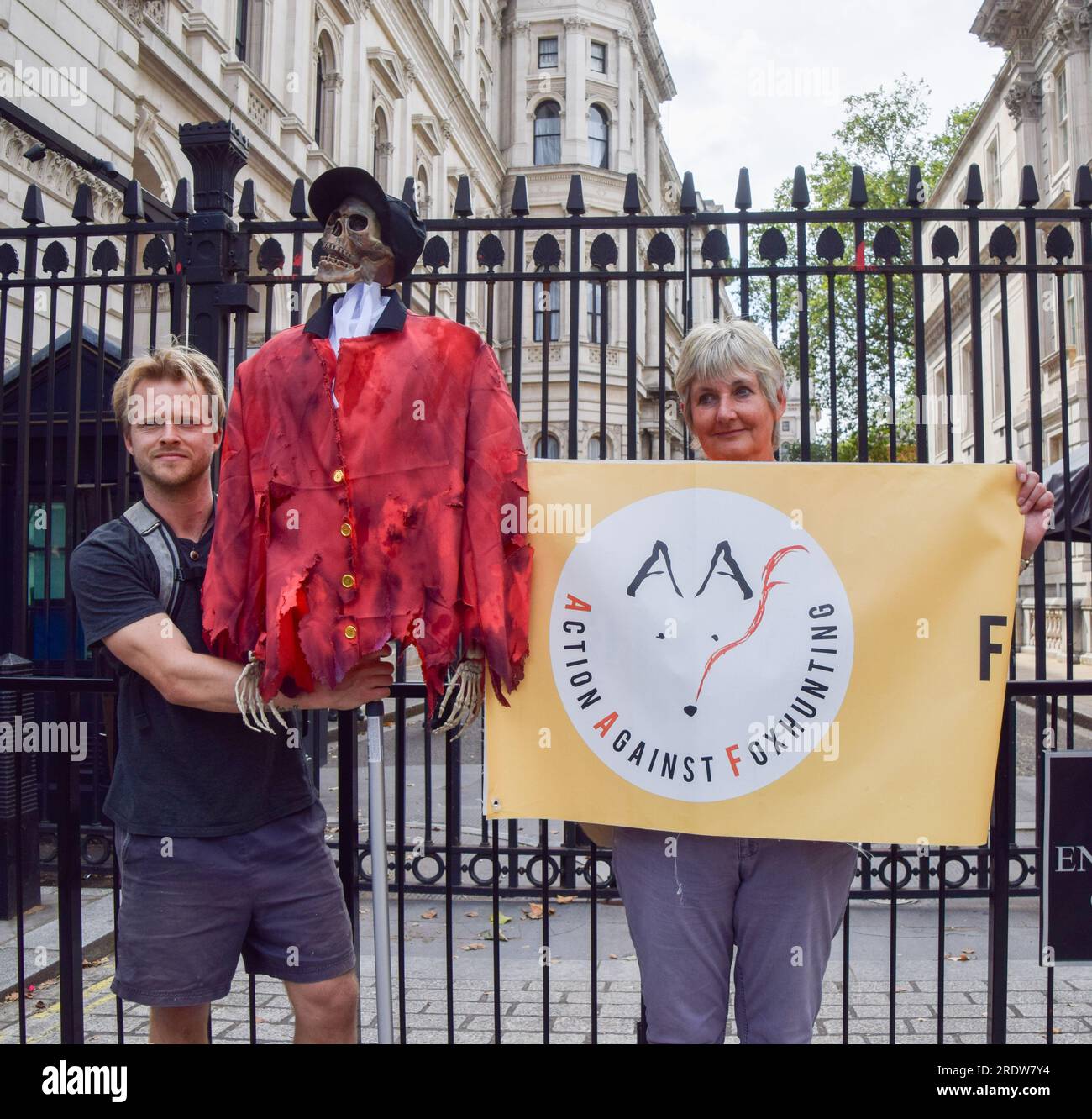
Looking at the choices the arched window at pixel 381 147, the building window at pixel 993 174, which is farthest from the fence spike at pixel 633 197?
the building window at pixel 993 174

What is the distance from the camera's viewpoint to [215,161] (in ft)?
12.1

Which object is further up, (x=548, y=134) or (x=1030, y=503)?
(x=548, y=134)

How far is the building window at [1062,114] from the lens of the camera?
24016mm

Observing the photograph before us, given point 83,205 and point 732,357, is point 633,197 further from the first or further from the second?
point 83,205

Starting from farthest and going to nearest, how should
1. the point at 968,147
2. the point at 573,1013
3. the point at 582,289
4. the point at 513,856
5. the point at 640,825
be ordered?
the point at 968,147 → the point at 582,289 → the point at 513,856 → the point at 573,1013 → the point at 640,825

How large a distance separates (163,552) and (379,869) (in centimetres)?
94

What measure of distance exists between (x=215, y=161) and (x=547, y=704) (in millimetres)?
2476

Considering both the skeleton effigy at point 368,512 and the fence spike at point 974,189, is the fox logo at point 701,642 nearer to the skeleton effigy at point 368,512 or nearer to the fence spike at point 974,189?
the skeleton effigy at point 368,512

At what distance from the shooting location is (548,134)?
39562 mm

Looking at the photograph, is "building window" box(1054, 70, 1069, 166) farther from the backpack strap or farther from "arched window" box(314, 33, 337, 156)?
the backpack strap

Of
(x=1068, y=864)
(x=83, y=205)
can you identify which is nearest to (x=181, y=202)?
(x=83, y=205)

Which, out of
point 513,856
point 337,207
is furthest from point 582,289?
point 337,207
